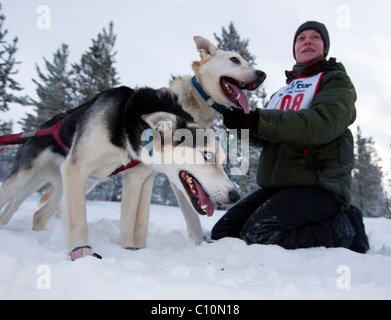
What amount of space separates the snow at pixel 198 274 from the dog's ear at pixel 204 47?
2331 millimetres

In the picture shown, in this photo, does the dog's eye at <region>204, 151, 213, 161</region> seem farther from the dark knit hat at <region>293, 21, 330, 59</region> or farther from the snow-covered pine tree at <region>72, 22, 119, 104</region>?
the snow-covered pine tree at <region>72, 22, 119, 104</region>

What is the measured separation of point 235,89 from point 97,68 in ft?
47.0

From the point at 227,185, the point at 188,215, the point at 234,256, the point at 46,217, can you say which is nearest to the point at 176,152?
the point at 227,185

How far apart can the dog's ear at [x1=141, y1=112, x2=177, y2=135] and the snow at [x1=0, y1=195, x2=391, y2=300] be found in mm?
997

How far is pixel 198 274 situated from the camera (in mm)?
1575

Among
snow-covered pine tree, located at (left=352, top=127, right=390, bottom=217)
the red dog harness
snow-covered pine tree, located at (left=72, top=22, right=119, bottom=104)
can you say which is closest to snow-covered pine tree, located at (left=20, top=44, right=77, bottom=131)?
snow-covered pine tree, located at (left=72, top=22, right=119, bottom=104)

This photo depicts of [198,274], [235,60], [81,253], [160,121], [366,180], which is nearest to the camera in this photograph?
[198,274]

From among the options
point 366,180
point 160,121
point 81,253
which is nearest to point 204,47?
point 160,121

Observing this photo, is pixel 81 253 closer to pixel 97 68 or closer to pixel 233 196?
pixel 233 196

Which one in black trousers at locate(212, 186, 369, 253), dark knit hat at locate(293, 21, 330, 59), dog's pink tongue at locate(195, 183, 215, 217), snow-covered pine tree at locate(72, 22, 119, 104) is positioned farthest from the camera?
snow-covered pine tree at locate(72, 22, 119, 104)

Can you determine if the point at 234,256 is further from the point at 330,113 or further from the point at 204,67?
the point at 204,67

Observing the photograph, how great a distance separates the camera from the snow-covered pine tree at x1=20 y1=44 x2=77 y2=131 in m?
15.5

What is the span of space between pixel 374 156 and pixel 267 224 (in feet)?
103

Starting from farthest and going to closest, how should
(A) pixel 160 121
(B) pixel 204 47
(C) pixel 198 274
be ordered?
(B) pixel 204 47, (A) pixel 160 121, (C) pixel 198 274
